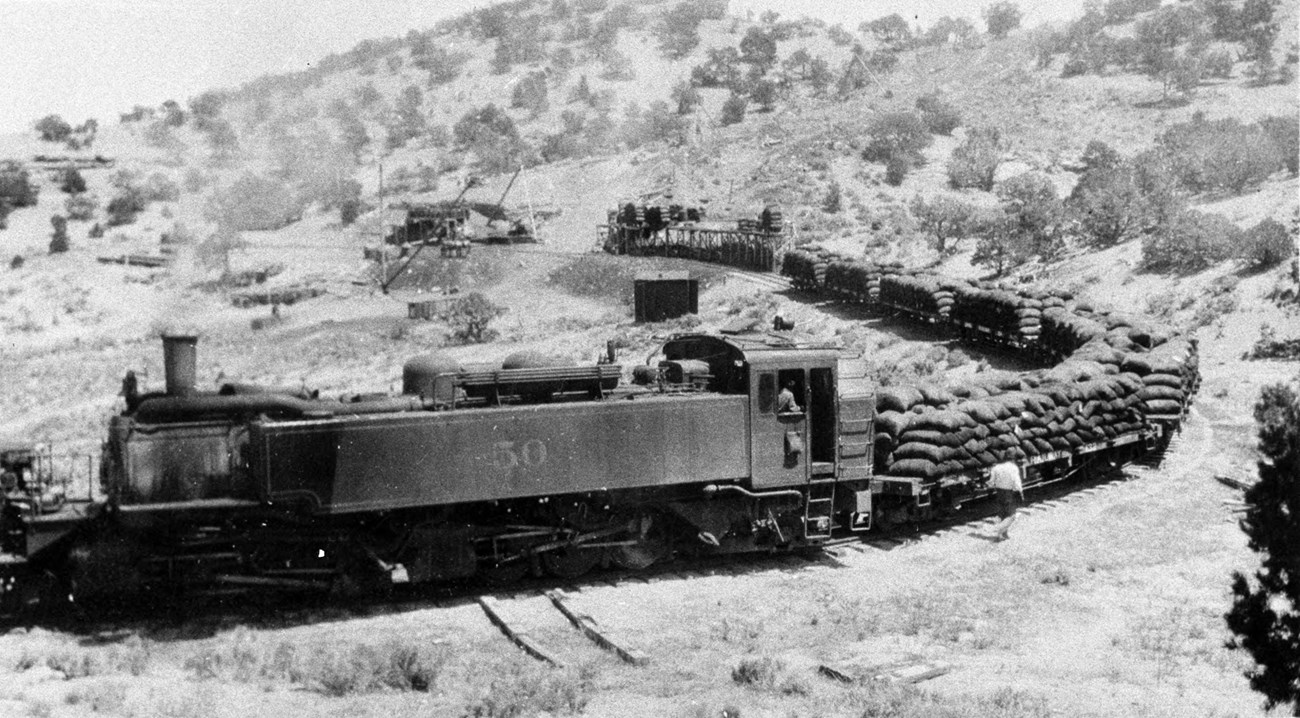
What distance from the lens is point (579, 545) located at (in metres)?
15.8

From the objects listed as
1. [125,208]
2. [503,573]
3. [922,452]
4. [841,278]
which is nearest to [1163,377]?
[922,452]

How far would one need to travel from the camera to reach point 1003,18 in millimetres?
96812

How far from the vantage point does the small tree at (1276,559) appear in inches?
334

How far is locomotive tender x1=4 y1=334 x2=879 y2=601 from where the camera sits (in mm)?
13820

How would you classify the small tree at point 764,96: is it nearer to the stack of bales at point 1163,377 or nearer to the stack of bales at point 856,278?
the stack of bales at point 856,278

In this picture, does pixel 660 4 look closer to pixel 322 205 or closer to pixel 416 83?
pixel 416 83

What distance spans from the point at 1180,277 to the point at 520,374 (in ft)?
84.3

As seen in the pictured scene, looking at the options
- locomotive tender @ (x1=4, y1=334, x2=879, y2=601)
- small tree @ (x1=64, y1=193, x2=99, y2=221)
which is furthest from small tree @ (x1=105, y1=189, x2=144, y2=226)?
locomotive tender @ (x1=4, y1=334, x2=879, y2=601)

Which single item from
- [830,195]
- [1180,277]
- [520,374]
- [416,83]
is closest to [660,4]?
[416,83]

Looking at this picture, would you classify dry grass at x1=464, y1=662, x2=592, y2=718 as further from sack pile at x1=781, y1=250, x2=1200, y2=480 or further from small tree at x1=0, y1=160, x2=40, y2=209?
small tree at x1=0, y1=160, x2=40, y2=209

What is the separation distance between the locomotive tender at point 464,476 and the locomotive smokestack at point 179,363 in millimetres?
22

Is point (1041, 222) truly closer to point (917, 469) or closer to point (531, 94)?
point (917, 469)

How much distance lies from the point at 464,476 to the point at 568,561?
1.92m

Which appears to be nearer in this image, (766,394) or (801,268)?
(766,394)
